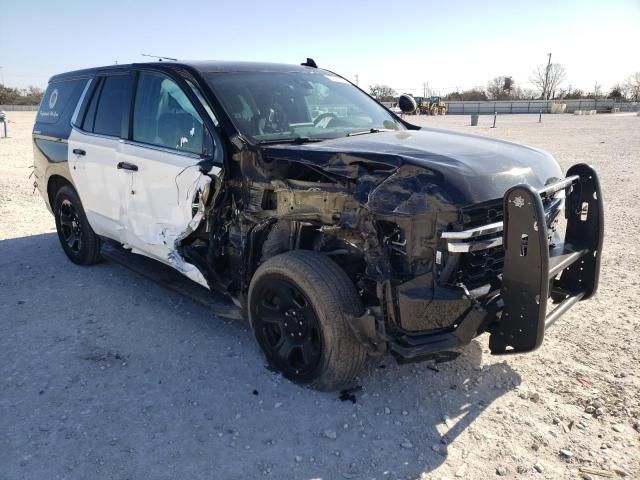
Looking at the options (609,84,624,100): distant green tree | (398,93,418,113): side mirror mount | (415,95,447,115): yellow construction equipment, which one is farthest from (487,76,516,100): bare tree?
(398,93,418,113): side mirror mount

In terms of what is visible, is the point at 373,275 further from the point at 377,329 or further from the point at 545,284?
the point at 545,284

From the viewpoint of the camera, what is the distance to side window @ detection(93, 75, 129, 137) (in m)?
4.67

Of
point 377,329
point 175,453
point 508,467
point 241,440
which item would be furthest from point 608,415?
point 175,453

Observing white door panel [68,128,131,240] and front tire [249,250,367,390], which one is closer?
front tire [249,250,367,390]

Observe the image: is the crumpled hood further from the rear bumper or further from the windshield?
the windshield

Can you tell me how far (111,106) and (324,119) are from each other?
6.85ft

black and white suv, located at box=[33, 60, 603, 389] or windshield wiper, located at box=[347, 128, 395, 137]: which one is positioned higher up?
windshield wiper, located at box=[347, 128, 395, 137]

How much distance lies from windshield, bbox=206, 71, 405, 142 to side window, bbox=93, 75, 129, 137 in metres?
1.19

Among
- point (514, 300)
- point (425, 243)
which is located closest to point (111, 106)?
point (425, 243)

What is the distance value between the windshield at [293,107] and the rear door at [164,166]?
0.28 m

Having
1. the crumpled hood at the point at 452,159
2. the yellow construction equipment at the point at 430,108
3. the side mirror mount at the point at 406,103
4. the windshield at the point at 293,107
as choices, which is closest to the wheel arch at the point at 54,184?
the windshield at the point at 293,107

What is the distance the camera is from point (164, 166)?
3977 millimetres

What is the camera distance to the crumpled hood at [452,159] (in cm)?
280

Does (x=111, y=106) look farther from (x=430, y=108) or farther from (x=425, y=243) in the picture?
(x=430, y=108)
